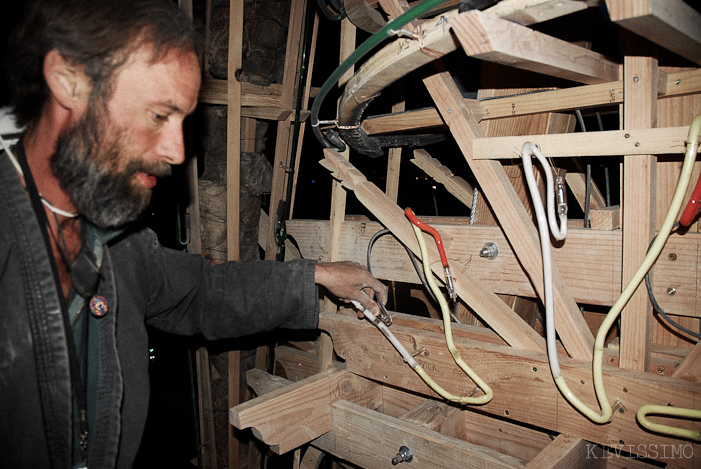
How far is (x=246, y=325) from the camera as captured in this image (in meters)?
1.41

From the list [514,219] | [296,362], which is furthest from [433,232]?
[296,362]

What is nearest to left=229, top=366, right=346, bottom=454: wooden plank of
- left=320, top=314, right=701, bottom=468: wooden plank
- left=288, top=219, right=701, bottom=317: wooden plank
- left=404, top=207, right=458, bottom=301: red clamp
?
left=320, top=314, right=701, bottom=468: wooden plank

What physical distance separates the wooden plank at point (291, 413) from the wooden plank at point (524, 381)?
0.13 metres

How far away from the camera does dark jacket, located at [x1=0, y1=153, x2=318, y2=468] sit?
3.12 ft

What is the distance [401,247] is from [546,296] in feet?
1.79

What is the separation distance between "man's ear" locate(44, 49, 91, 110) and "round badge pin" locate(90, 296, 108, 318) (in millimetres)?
476

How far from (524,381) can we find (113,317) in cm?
→ 107

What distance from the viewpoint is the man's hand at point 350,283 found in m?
1.39

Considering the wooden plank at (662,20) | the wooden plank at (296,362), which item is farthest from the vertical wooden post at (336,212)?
the wooden plank at (662,20)

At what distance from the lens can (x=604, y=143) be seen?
96cm

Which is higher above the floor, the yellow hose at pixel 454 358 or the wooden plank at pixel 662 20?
the wooden plank at pixel 662 20

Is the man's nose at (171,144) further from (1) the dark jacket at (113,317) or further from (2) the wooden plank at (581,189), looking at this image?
(2) the wooden plank at (581,189)

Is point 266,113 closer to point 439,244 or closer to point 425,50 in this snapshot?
point 439,244

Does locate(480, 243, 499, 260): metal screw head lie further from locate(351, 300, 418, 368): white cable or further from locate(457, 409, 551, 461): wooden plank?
locate(457, 409, 551, 461): wooden plank
